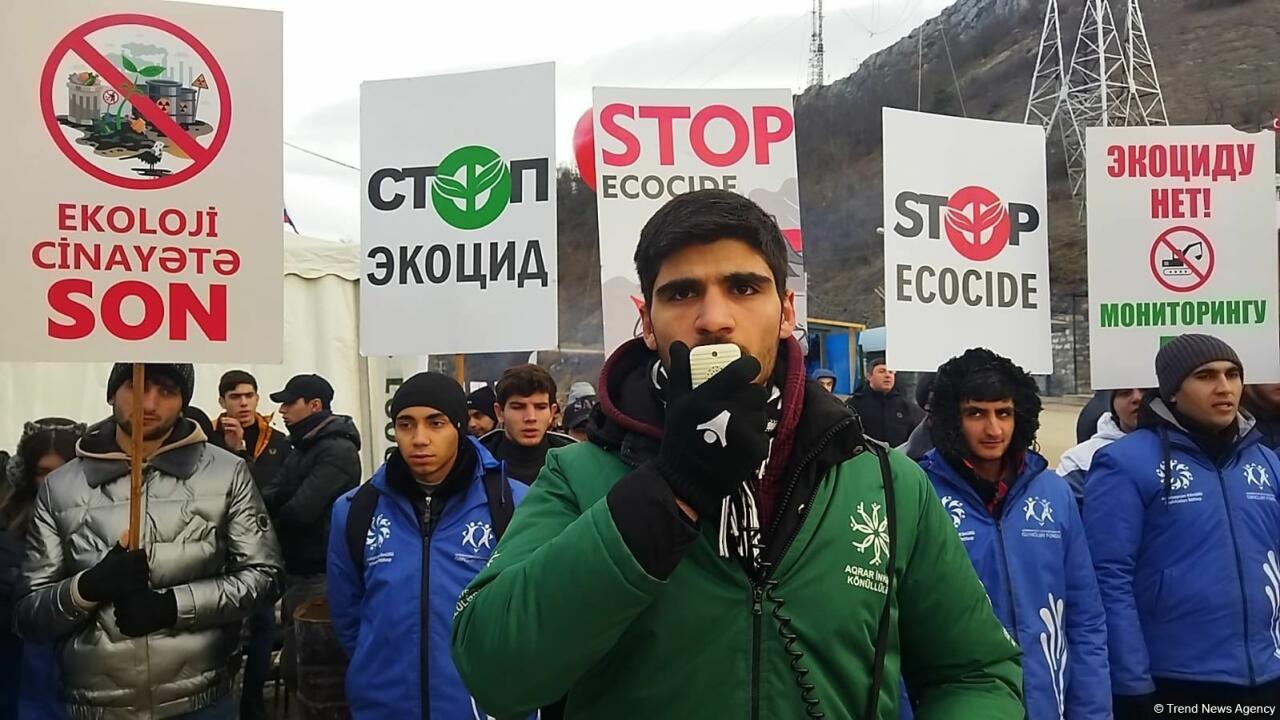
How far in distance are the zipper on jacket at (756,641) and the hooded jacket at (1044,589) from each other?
183cm

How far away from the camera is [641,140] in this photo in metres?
4.67

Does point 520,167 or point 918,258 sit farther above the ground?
point 520,167

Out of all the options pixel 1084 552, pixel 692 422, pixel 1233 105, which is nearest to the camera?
pixel 692 422

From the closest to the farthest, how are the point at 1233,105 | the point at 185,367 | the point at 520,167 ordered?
the point at 185,367 → the point at 520,167 → the point at 1233,105

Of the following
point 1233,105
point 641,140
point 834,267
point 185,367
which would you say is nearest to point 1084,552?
point 641,140

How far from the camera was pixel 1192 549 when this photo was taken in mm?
3227

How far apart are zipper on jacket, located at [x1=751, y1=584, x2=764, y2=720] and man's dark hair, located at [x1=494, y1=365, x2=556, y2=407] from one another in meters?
3.04

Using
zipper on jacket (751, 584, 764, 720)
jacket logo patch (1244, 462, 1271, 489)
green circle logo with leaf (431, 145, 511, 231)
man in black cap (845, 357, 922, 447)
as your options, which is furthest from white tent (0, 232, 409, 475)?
zipper on jacket (751, 584, 764, 720)

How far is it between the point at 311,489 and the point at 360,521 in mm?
1913

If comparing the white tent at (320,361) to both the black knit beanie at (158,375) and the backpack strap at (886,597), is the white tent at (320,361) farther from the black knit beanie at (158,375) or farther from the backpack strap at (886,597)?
the backpack strap at (886,597)

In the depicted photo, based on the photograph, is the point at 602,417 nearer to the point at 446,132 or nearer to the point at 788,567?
the point at 788,567

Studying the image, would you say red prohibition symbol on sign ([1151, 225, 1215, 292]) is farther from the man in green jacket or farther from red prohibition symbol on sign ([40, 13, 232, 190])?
red prohibition symbol on sign ([40, 13, 232, 190])

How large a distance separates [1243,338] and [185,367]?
442 centimetres

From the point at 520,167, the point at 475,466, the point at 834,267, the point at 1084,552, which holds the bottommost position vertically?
the point at 1084,552
